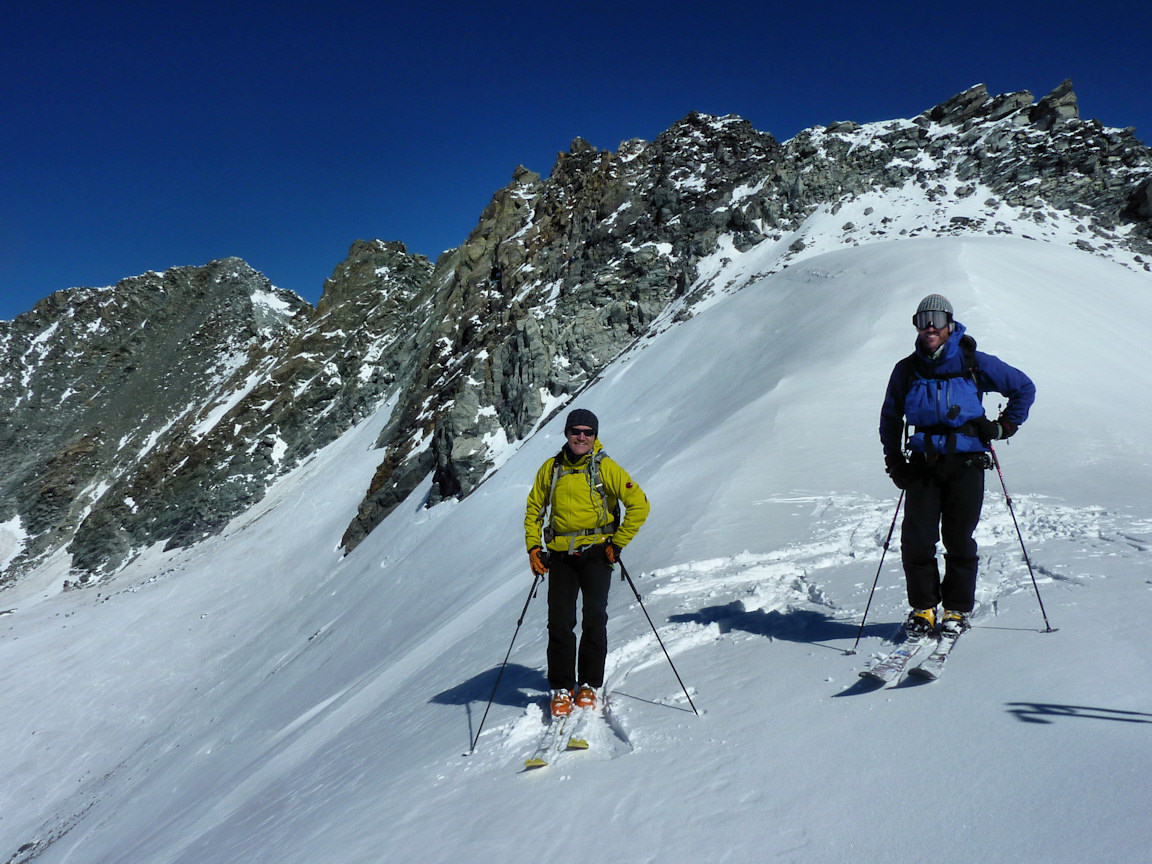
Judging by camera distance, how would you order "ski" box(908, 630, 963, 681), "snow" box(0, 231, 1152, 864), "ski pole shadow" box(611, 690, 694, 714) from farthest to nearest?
"ski pole shadow" box(611, 690, 694, 714)
"ski" box(908, 630, 963, 681)
"snow" box(0, 231, 1152, 864)

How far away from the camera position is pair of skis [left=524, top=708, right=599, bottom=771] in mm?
4544

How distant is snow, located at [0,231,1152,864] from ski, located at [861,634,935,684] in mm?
112

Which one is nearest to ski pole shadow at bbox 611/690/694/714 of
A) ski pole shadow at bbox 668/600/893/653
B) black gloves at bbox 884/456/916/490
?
ski pole shadow at bbox 668/600/893/653

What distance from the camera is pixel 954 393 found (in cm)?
473

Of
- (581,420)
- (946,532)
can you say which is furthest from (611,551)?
(946,532)

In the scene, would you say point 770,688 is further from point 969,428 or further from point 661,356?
point 661,356

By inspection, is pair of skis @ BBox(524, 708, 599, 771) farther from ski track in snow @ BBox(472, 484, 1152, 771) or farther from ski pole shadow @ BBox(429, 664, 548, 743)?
ski pole shadow @ BBox(429, 664, 548, 743)

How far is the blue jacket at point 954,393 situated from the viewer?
184 inches

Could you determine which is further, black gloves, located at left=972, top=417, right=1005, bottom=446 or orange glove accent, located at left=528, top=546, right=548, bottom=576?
orange glove accent, located at left=528, top=546, right=548, bottom=576

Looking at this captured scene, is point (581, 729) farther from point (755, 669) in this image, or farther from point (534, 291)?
point (534, 291)

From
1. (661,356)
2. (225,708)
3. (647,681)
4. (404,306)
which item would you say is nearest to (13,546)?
(404,306)

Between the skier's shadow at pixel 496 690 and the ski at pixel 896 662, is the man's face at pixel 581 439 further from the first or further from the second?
the ski at pixel 896 662

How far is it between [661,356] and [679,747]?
20778mm

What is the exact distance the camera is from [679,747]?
166 inches
